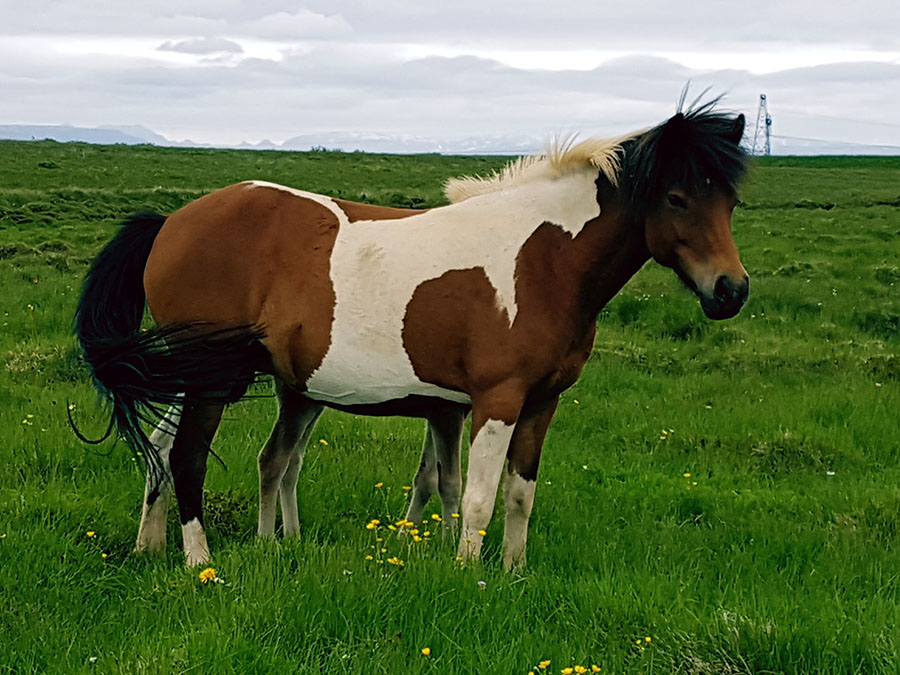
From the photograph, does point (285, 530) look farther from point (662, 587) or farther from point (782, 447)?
point (782, 447)

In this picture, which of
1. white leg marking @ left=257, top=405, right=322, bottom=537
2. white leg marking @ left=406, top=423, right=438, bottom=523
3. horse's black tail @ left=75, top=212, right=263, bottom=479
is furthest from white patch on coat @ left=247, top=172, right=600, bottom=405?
white leg marking @ left=406, top=423, right=438, bottom=523

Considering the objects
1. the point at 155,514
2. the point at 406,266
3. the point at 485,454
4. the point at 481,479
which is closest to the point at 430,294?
the point at 406,266

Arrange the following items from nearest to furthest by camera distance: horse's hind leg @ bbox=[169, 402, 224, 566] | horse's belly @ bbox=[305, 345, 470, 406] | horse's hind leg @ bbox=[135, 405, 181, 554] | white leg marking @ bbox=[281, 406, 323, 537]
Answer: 1. horse's belly @ bbox=[305, 345, 470, 406]
2. horse's hind leg @ bbox=[169, 402, 224, 566]
3. horse's hind leg @ bbox=[135, 405, 181, 554]
4. white leg marking @ bbox=[281, 406, 323, 537]

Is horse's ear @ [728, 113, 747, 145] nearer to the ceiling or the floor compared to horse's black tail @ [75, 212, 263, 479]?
nearer to the ceiling

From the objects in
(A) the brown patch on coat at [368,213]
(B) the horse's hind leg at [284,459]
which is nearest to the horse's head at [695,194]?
Result: (A) the brown patch on coat at [368,213]

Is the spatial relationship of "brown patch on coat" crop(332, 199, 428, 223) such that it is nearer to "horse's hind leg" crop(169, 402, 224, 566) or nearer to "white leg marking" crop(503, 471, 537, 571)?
"horse's hind leg" crop(169, 402, 224, 566)

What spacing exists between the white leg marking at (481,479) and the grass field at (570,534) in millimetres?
160

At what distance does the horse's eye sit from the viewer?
414cm

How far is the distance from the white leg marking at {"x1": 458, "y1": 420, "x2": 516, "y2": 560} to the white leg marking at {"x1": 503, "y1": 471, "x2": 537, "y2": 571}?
0.33 m

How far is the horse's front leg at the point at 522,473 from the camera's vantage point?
183 inches

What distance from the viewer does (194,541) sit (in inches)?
186

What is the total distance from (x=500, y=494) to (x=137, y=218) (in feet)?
9.85

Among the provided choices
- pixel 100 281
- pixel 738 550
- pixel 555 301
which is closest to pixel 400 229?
pixel 555 301

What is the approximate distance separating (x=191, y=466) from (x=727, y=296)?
9.56 ft
